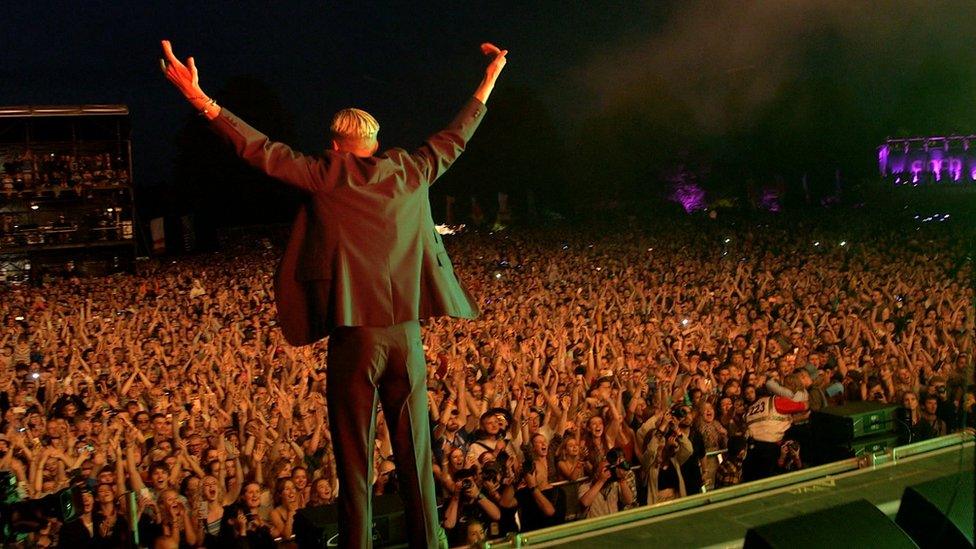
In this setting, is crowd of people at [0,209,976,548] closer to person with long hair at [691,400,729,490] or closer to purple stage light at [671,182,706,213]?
person with long hair at [691,400,729,490]

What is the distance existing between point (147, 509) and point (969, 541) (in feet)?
11.9

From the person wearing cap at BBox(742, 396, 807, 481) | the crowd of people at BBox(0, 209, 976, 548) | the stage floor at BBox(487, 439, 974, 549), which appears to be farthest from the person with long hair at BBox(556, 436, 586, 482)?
the stage floor at BBox(487, 439, 974, 549)

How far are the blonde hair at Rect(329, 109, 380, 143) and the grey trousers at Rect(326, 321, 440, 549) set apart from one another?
422mm

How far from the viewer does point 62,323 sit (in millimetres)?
10719

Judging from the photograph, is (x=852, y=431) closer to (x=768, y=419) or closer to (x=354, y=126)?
(x=768, y=419)

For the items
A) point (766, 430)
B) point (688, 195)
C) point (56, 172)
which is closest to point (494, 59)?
point (766, 430)

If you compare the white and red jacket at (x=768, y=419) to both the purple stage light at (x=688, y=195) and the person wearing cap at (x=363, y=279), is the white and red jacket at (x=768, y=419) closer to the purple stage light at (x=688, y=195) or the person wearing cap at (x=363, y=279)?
the person wearing cap at (x=363, y=279)

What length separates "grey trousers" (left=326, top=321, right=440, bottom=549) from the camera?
1919mm

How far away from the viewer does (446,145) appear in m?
2.00

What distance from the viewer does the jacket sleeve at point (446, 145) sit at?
77.4 inches

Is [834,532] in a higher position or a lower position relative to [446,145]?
lower

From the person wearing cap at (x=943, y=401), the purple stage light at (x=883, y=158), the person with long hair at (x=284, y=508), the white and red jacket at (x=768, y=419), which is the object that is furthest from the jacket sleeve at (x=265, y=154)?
the purple stage light at (x=883, y=158)

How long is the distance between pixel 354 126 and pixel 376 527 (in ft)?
3.73

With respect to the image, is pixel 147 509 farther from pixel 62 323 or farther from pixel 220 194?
pixel 220 194
